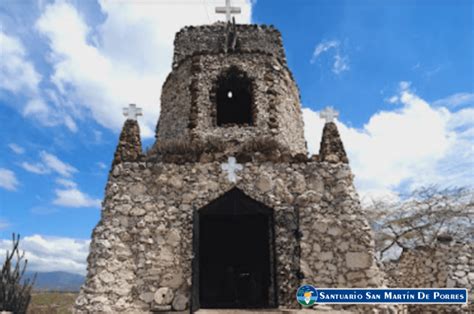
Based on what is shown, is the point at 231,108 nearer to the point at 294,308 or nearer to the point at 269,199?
the point at 269,199

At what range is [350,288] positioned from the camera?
730 cm

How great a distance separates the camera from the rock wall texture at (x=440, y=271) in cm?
1060

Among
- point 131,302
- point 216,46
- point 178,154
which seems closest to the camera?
point 131,302

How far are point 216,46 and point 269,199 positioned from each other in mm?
5456

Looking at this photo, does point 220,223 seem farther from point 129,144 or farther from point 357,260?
point 357,260

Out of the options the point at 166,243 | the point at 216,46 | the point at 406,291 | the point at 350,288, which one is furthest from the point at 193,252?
the point at 216,46

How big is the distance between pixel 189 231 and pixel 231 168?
5.13ft

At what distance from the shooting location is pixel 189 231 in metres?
7.52

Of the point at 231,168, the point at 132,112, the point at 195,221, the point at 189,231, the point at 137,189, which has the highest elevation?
the point at 132,112

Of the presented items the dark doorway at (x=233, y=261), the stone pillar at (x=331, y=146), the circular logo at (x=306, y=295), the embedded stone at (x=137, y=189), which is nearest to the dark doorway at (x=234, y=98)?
the stone pillar at (x=331, y=146)

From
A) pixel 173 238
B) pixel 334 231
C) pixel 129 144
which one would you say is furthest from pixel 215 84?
pixel 334 231

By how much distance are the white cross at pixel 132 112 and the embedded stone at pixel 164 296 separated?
12.7ft

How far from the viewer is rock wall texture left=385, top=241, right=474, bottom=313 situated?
34.8 ft

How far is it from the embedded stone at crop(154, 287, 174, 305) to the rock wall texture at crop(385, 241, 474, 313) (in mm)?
7793
